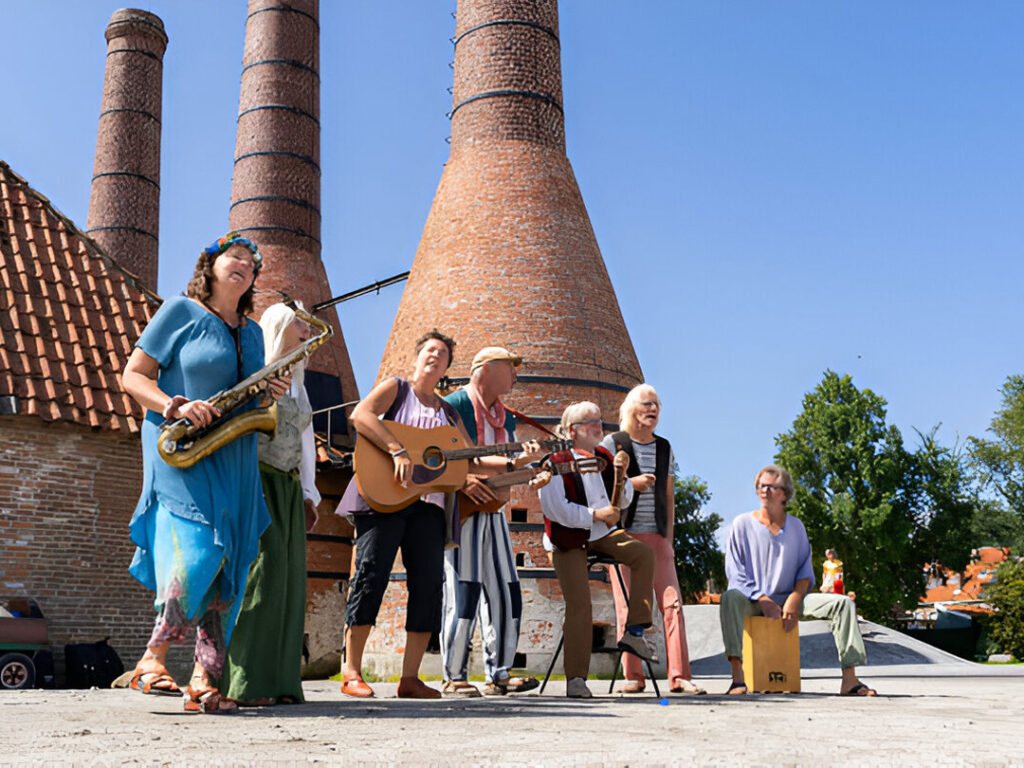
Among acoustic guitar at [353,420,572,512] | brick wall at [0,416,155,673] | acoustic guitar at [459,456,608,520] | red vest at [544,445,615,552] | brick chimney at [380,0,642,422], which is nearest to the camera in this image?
acoustic guitar at [353,420,572,512]

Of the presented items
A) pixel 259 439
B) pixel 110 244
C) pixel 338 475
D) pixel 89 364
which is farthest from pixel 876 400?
pixel 259 439

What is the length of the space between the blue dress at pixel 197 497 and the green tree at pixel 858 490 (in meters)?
25.5

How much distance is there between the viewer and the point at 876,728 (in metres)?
3.33

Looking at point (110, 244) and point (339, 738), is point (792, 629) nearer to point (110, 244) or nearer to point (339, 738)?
point (339, 738)

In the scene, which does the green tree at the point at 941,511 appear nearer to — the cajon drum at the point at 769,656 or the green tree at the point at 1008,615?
the green tree at the point at 1008,615

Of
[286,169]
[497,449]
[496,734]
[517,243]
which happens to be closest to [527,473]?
[497,449]

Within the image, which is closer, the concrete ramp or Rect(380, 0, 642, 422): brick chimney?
Rect(380, 0, 642, 422): brick chimney

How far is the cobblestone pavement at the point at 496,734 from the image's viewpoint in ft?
7.82

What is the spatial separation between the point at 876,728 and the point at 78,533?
8.33m

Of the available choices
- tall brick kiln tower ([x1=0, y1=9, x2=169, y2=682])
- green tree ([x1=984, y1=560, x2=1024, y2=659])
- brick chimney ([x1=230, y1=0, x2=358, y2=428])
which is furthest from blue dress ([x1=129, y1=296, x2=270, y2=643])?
green tree ([x1=984, y1=560, x2=1024, y2=659])

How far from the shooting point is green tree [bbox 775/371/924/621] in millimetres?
27719

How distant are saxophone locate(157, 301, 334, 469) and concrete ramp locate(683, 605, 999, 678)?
40.9 feet

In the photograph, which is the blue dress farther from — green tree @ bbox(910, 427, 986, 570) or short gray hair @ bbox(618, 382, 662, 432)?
green tree @ bbox(910, 427, 986, 570)

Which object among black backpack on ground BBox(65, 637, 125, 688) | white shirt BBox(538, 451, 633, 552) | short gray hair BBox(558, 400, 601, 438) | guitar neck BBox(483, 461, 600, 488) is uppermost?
short gray hair BBox(558, 400, 601, 438)
